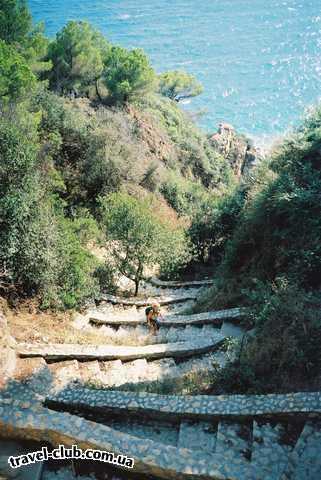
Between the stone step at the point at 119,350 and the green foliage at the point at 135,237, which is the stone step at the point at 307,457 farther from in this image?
the green foliage at the point at 135,237

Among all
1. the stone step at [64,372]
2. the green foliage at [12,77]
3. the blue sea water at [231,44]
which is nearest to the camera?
the stone step at [64,372]

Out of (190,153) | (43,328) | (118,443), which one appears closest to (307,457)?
(118,443)

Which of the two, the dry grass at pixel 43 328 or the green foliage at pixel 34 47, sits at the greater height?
the green foliage at pixel 34 47

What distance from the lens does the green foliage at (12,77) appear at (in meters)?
18.5

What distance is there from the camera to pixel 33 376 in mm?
9883

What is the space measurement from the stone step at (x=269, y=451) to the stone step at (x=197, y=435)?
89 centimetres

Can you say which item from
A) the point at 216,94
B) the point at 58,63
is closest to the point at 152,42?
the point at 216,94

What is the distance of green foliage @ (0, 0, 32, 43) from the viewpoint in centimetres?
2336

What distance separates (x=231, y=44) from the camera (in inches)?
3285

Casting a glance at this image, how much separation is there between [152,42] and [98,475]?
8366 cm

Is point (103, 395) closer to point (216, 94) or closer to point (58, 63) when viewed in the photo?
point (58, 63)

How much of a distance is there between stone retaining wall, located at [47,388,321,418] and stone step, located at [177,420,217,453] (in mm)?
205

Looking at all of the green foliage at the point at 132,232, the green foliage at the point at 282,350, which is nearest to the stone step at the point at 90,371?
the green foliage at the point at 282,350

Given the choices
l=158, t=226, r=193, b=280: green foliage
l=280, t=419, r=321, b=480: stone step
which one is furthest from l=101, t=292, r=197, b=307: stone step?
l=280, t=419, r=321, b=480: stone step
